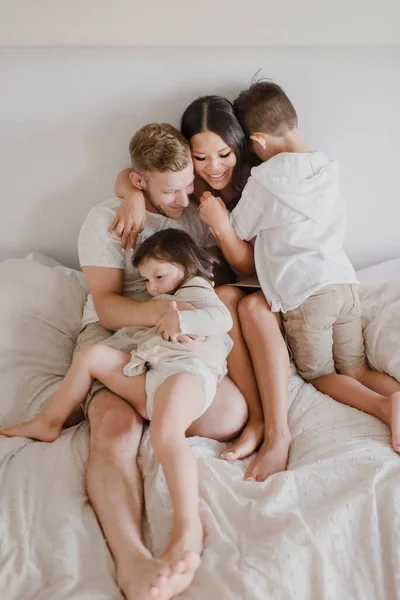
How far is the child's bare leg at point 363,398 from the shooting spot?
1323mm

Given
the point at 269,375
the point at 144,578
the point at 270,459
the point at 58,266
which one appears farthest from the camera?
the point at 58,266

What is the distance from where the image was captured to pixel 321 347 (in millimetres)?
1505

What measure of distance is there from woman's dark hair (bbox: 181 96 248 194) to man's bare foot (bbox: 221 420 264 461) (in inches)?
28.1

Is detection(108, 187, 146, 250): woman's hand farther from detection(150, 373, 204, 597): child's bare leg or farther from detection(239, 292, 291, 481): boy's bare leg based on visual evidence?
detection(150, 373, 204, 597): child's bare leg

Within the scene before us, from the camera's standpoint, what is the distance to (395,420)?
131cm

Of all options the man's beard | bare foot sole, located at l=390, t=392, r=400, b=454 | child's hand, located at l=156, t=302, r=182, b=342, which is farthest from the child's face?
bare foot sole, located at l=390, t=392, r=400, b=454

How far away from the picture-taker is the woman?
4.58 feet

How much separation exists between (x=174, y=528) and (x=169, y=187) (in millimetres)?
848

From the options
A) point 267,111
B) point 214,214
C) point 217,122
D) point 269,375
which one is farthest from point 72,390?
point 267,111

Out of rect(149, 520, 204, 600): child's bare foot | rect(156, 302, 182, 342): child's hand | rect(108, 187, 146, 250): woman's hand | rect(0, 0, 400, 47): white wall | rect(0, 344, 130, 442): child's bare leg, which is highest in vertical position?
rect(0, 0, 400, 47): white wall

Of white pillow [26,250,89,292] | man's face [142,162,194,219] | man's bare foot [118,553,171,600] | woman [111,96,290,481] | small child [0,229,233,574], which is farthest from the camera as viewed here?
white pillow [26,250,89,292]

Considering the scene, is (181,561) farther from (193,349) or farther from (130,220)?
(130,220)

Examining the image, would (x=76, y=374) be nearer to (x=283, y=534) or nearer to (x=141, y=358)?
(x=141, y=358)

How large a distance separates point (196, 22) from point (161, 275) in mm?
795
